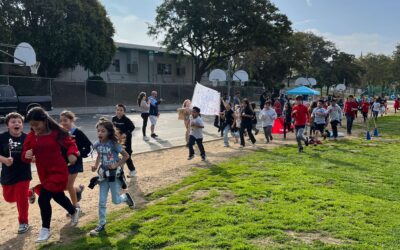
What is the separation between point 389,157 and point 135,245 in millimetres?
9146

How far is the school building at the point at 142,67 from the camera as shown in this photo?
4380 cm

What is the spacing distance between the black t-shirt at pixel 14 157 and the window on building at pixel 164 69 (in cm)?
4465

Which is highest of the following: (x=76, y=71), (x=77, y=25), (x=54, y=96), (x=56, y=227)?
(x=77, y=25)

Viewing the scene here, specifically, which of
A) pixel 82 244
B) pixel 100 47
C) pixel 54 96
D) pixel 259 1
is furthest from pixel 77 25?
pixel 82 244

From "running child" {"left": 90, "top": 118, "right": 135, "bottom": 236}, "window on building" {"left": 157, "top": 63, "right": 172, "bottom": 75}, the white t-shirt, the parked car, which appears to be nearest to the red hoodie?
"running child" {"left": 90, "top": 118, "right": 135, "bottom": 236}

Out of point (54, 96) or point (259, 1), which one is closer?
point (54, 96)

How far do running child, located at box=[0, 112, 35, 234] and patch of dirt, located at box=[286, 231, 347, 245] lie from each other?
11.7ft

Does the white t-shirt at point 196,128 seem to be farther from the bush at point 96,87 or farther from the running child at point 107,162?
the bush at point 96,87

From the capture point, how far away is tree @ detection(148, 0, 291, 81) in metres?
38.2

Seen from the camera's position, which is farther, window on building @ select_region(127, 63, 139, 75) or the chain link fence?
window on building @ select_region(127, 63, 139, 75)

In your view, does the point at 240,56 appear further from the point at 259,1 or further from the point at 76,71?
the point at 76,71

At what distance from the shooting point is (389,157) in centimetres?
1136

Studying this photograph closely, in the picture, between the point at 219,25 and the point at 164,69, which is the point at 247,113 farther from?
the point at 164,69

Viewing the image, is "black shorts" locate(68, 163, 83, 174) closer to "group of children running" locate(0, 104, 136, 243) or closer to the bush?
Result: "group of children running" locate(0, 104, 136, 243)
